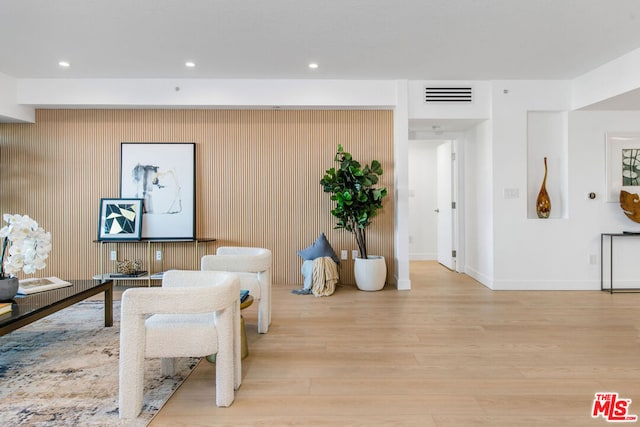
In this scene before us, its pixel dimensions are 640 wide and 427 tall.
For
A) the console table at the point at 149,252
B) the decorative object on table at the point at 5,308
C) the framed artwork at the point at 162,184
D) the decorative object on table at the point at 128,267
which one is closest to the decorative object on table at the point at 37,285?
the decorative object on table at the point at 5,308

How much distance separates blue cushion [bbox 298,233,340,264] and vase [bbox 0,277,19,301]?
2.74 meters

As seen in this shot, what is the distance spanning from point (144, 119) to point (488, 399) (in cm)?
480

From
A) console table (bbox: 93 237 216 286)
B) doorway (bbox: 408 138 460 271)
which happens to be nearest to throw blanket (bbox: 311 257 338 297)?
console table (bbox: 93 237 216 286)

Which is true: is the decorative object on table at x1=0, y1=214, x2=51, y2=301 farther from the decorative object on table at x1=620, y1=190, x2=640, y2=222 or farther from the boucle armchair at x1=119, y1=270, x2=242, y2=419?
the decorative object on table at x1=620, y1=190, x2=640, y2=222

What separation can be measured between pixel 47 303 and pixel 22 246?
440 millimetres

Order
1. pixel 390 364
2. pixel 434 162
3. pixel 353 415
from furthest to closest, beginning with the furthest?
pixel 434 162 < pixel 390 364 < pixel 353 415

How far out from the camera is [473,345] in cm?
270

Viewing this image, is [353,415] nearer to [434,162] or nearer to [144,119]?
[144,119]

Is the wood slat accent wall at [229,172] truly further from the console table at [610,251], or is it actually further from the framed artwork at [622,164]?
the framed artwork at [622,164]

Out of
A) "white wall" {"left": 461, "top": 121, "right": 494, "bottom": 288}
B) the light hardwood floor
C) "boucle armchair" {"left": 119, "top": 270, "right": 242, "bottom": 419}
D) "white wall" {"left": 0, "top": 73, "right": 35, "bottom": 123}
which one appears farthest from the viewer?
"white wall" {"left": 461, "top": 121, "right": 494, "bottom": 288}

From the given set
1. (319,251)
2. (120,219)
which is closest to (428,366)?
(319,251)

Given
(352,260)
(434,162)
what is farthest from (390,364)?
(434,162)

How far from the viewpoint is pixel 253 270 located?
2.84 metres

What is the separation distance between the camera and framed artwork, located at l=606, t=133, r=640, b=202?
4469mm
